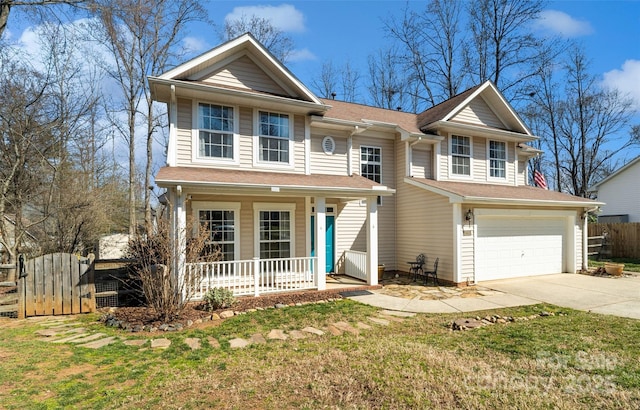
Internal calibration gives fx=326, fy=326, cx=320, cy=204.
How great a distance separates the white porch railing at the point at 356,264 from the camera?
10.6 metres

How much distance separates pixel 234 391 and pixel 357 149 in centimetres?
1008

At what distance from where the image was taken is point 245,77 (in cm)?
1013

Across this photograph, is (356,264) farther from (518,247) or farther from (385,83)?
(385,83)

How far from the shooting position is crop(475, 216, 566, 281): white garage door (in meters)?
11.1

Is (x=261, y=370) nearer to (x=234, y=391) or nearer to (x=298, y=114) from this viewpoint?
(x=234, y=391)

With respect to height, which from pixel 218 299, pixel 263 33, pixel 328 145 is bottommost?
pixel 218 299

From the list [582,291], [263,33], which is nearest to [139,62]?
[263,33]

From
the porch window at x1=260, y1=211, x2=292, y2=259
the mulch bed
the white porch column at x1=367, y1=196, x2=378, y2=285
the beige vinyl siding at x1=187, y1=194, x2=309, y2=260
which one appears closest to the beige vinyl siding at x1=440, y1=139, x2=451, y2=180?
the white porch column at x1=367, y1=196, x2=378, y2=285

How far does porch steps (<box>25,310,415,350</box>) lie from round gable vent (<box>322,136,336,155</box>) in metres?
6.38

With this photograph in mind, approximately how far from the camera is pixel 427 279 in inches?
440

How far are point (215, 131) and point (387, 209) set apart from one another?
7.19 metres

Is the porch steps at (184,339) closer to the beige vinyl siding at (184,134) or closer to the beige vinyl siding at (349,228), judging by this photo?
the beige vinyl siding at (184,134)

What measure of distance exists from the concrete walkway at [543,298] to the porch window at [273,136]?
4820mm

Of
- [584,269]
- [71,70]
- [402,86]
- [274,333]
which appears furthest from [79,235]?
[402,86]
